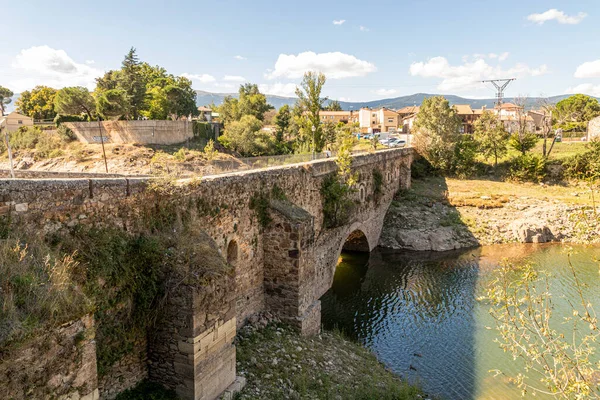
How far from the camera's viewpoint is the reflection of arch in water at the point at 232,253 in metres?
12.4

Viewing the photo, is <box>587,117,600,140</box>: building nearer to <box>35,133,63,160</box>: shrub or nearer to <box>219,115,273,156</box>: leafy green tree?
<box>219,115,273,156</box>: leafy green tree

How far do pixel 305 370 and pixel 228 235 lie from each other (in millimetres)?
4255

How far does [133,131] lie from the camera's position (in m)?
Answer: 38.4

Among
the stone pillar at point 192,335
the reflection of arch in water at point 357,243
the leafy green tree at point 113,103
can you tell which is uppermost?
the leafy green tree at point 113,103

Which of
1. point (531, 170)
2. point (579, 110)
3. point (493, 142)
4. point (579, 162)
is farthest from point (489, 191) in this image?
point (579, 110)

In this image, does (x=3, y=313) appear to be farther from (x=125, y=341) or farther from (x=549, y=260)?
(x=549, y=260)

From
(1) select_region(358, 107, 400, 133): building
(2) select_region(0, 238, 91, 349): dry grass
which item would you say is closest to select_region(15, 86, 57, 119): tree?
(1) select_region(358, 107, 400, 133): building

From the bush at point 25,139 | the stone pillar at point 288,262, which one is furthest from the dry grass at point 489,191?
the bush at point 25,139

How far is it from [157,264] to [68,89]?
4062cm

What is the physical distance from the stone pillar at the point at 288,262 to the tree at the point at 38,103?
2018 inches

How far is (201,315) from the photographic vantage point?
27.9ft

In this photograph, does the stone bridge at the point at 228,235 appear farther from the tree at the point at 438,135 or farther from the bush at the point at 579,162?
the bush at the point at 579,162

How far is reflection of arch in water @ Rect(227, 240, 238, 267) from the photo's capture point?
12393 mm

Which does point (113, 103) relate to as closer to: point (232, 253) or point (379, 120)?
point (232, 253)
